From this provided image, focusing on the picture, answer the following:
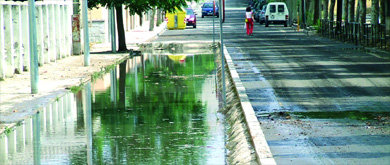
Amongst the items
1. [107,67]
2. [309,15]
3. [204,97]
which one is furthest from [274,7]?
[204,97]

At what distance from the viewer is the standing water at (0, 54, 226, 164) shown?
35.3 ft

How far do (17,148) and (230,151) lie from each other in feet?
9.30

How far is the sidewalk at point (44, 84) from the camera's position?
14.9 metres

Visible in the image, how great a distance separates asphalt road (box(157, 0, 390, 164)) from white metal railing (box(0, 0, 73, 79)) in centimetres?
604

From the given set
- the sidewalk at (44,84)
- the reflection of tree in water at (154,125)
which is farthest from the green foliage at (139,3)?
the reflection of tree in water at (154,125)

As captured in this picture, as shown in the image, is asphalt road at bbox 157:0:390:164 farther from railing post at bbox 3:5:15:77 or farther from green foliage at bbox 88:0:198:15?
railing post at bbox 3:5:15:77

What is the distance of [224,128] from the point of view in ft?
43.3

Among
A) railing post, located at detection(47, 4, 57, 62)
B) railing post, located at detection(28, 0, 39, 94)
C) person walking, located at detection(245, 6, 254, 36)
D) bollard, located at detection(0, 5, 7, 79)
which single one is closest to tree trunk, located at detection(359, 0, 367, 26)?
person walking, located at detection(245, 6, 254, 36)

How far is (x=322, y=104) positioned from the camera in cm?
1493

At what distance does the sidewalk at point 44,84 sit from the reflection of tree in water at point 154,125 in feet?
3.93

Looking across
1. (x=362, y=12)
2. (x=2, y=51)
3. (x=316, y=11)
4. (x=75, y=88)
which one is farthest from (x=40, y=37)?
(x=316, y=11)

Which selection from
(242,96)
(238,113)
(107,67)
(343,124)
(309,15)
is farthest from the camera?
(309,15)

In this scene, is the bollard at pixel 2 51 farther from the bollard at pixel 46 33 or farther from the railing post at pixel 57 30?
the railing post at pixel 57 30

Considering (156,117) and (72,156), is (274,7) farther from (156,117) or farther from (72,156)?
(72,156)
